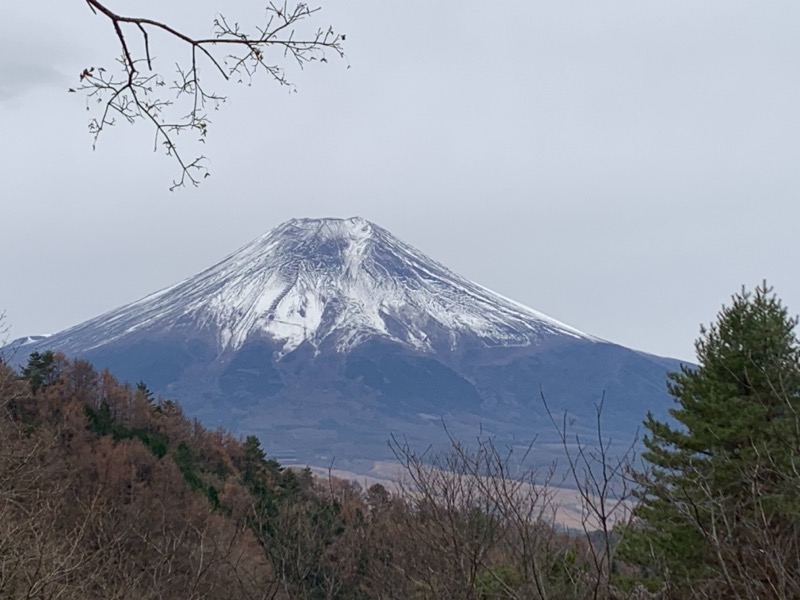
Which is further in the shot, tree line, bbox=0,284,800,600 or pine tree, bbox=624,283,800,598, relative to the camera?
pine tree, bbox=624,283,800,598

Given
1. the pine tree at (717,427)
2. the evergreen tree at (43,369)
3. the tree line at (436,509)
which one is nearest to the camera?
the tree line at (436,509)

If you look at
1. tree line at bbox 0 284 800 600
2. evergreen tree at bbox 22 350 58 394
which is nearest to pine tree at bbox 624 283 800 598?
tree line at bbox 0 284 800 600

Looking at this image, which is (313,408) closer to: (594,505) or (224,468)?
(224,468)

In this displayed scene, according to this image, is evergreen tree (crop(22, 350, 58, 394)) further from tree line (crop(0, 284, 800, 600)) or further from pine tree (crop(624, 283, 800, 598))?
pine tree (crop(624, 283, 800, 598))

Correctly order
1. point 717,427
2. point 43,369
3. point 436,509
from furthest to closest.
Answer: point 43,369, point 717,427, point 436,509

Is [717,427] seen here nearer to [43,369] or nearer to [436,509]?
Answer: [436,509]

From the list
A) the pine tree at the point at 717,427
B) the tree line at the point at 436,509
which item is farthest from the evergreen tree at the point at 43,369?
the pine tree at the point at 717,427

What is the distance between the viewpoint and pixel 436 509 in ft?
20.9

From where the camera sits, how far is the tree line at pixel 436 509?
4.85 meters

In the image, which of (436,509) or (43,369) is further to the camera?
(43,369)

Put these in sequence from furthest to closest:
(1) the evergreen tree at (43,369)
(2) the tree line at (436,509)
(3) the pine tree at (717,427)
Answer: (1) the evergreen tree at (43,369), (3) the pine tree at (717,427), (2) the tree line at (436,509)

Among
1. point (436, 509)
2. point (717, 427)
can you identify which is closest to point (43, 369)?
point (717, 427)

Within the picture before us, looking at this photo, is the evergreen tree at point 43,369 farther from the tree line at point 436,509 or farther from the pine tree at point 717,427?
the pine tree at point 717,427

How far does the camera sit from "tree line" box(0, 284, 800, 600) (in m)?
4.85
